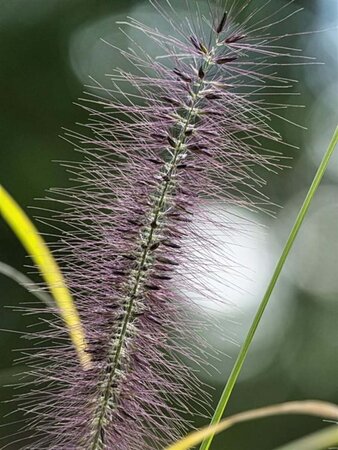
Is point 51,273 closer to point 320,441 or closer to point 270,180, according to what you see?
point 320,441

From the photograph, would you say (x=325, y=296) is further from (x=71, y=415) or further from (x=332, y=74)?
(x=71, y=415)

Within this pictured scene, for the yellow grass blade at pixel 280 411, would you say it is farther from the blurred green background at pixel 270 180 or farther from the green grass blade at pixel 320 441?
the blurred green background at pixel 270 180

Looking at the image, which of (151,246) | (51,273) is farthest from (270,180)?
(151,246)

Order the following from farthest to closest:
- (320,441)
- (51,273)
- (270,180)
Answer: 1. (270,180)
2. (51,273)
3. (320,441)

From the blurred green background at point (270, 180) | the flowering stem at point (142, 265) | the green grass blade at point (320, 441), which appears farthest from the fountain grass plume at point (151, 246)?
the blurred green background at point (270, 180)

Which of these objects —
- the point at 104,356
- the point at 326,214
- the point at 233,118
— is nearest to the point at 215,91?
the point at 233,118
